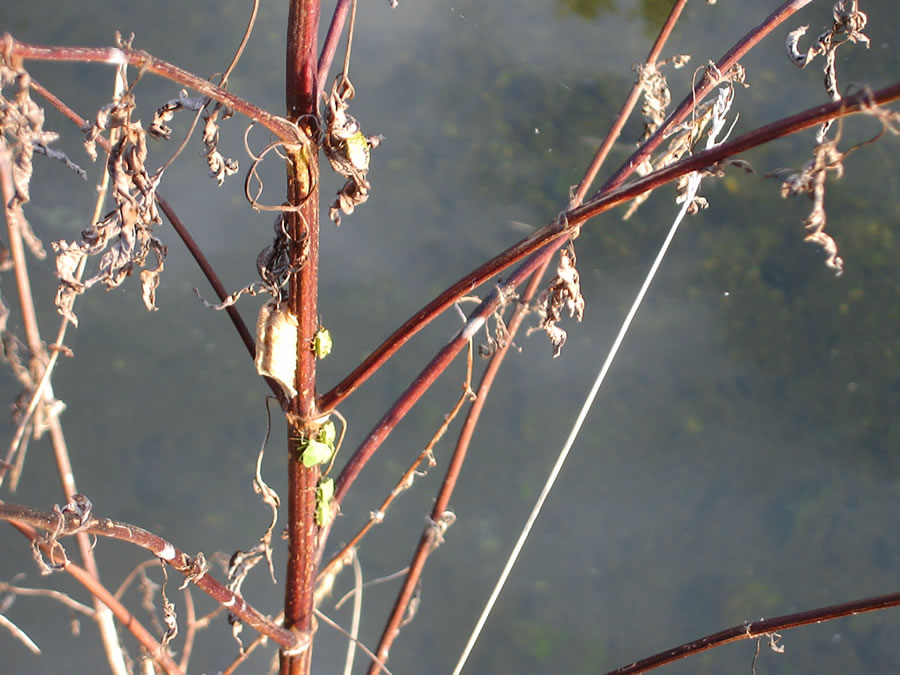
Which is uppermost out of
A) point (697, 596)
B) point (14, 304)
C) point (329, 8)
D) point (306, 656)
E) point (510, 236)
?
point (329, 8)

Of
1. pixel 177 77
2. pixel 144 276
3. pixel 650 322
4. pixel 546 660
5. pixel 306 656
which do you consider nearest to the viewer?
pixel 177 77

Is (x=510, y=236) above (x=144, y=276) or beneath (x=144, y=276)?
above

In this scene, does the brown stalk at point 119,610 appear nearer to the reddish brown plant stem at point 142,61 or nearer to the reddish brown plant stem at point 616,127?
the reddish brown plant stem at point 142,61

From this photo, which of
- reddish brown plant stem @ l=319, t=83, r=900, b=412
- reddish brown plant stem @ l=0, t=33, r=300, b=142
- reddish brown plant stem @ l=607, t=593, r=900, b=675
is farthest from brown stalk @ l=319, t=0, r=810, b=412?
reddish brown plant stem @ l=607, t=593, r=900, b=675

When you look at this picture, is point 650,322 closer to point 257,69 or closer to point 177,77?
point 257,69

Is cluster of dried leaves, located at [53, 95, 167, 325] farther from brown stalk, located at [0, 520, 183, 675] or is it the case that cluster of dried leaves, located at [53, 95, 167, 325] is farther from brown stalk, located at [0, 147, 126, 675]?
brown stalk, located at [0, 520, 183, 675]

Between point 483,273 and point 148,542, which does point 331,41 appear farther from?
point 148,542

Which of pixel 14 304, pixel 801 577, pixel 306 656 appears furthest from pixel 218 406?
pixel 801 577
